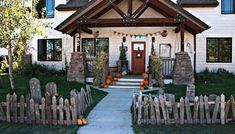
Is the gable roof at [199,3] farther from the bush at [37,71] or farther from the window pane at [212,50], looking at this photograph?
the bush at [37,71]

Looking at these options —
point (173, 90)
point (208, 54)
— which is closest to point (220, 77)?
point (208, 54)

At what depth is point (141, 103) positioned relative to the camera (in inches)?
341

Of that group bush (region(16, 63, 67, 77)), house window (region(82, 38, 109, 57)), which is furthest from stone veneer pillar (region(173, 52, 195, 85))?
bush (region(16, 63, 67, 77))

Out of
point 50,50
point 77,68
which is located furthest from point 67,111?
point 50,50

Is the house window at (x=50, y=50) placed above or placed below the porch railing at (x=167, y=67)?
above

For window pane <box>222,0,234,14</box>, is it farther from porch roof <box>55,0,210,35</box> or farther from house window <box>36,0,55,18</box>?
house window <box>36,0,55,18</box>

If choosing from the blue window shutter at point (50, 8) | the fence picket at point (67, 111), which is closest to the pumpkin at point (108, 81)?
the blue window shutter at point (50, 8)

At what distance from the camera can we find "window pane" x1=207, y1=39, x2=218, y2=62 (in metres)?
21.0

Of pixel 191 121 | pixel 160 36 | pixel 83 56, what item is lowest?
pixel 191 121

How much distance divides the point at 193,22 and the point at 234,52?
219 inches

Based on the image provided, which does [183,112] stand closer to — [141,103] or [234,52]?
[141,103]

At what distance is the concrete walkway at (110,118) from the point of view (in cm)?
811

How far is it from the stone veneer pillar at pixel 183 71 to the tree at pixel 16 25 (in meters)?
7.68

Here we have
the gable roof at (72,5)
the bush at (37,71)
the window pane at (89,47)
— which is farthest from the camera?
the window pane at (89,47)
